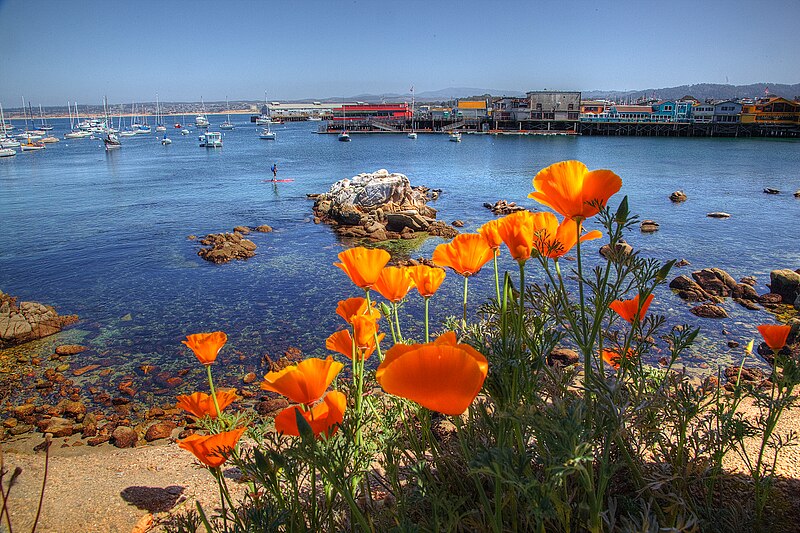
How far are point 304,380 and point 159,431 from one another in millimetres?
6332

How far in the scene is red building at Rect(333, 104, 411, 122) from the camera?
327 ft

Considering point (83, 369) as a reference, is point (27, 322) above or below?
above

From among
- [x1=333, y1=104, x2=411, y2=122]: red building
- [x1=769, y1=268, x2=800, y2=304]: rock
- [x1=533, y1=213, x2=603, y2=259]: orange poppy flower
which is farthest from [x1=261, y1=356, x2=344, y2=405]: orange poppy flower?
[x1=333, y1=104, x2=411, y2=122]: red building

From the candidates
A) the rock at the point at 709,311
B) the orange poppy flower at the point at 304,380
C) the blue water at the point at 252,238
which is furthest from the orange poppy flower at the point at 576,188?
the rock at the point at 709,311

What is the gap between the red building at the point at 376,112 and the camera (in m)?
99.7

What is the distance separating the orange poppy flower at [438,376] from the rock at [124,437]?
6789 mm

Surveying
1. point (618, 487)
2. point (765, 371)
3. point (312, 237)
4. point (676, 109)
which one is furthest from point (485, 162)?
point (676, 109)

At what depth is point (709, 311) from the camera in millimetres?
11141

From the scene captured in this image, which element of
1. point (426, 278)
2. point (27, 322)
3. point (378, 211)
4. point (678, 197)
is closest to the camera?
point (426, 278)

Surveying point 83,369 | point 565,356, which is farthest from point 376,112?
point 565,356

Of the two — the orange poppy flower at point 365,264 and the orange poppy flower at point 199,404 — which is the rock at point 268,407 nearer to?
the orange poppy flower at point 199,404

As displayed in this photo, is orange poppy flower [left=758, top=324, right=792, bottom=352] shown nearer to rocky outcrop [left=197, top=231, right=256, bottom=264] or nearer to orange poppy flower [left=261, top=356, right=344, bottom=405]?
orange poppy flower [left=261, top=356, right=344, bottom=405]

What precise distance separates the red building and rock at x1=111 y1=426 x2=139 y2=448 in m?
96.3

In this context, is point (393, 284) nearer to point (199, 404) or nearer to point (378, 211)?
point (199, 404)
